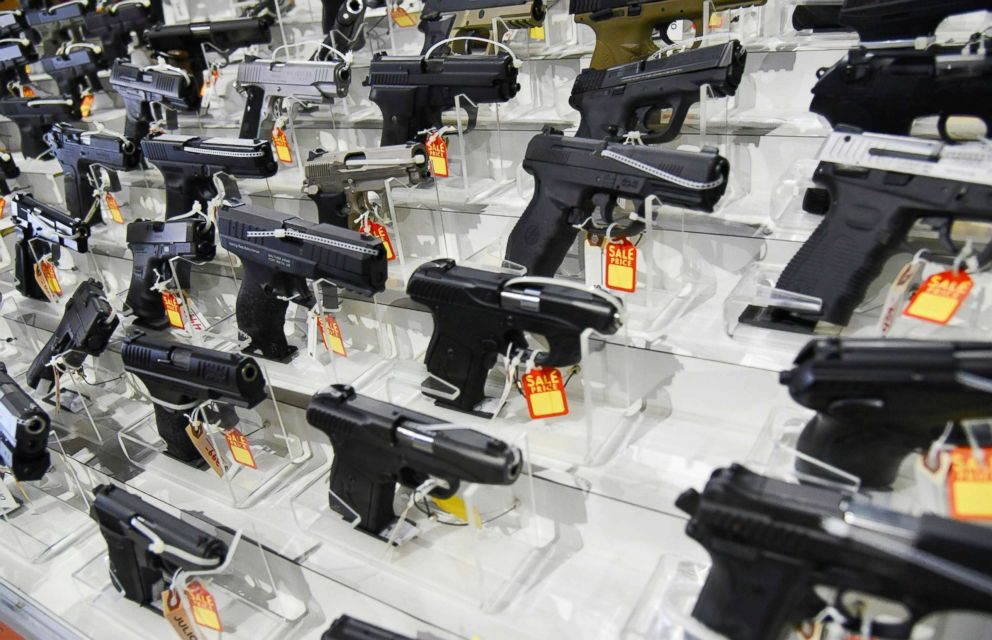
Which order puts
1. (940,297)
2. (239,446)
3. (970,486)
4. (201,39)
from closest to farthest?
(970,486) < (940,297) < (239,446) < (201,39)

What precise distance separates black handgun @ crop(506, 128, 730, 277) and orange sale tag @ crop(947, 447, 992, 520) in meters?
0.83

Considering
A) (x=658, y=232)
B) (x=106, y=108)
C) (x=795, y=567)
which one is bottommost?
(x=795, y=567)

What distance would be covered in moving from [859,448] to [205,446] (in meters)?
1.78

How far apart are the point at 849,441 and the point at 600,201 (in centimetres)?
93

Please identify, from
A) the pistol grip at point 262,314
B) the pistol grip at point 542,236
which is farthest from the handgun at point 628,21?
the pistol grip at point 262,314

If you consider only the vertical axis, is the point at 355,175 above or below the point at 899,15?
below

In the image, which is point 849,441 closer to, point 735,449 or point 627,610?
point 735,449

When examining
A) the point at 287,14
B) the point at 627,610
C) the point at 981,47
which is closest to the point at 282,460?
the point at 627,610

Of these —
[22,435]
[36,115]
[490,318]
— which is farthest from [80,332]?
[36,115]

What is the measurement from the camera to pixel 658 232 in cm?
219

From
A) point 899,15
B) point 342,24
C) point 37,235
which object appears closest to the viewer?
point 899,15

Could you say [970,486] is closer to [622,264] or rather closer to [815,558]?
[815,558]

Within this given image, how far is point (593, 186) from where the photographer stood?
6.57ft

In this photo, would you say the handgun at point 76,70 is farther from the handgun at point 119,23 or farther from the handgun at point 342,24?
the handgun at point 342,24
